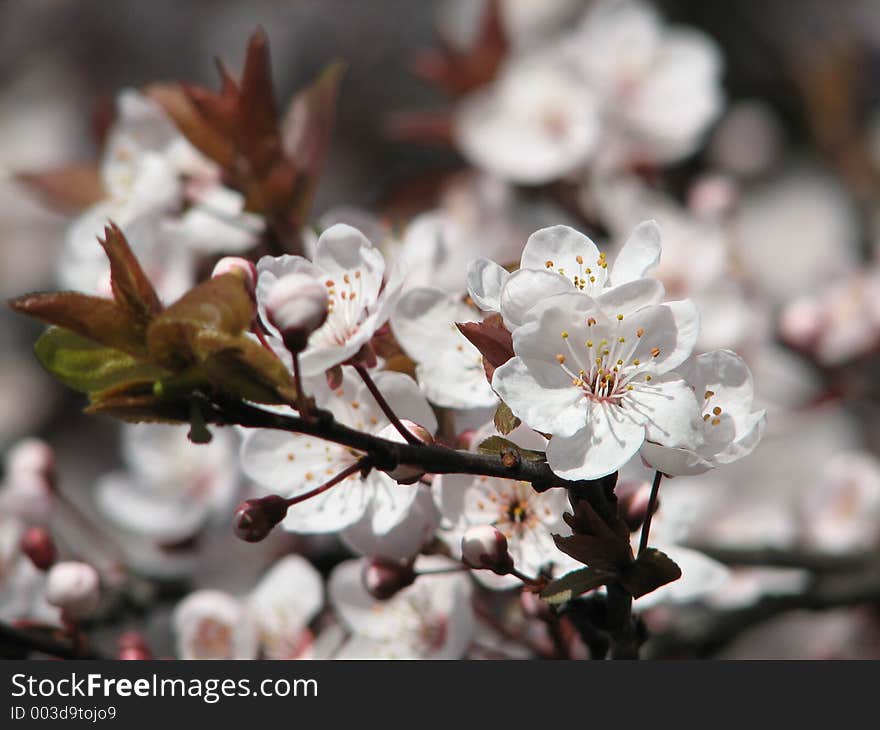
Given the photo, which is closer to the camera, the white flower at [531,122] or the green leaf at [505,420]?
the green leaf at [505,420]

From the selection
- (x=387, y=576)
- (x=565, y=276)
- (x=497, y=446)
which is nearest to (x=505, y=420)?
(x=497, y=446)

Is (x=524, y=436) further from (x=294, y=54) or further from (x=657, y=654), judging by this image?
(x=294, y=54)

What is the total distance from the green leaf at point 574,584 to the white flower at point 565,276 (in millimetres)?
245

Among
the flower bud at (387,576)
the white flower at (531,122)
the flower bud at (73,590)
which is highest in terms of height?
the white flower at (531,122)

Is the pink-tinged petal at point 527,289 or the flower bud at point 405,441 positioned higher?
the pink-tinged petal at point 527,289

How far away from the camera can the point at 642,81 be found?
2.29 m

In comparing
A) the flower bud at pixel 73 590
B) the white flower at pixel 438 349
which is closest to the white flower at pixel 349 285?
the white flower at pixel 438 349

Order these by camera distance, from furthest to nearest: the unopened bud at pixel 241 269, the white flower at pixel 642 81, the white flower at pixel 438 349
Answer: the white flower at pixel 642 81
the white flower at pixel 438 349
the unopened bud at pixel 241 269

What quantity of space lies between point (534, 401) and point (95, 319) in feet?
1.36

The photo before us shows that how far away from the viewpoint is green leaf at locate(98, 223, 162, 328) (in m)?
0.98

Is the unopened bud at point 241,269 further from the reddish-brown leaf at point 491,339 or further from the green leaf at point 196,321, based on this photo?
the reddish-brown leaf at point 491,339

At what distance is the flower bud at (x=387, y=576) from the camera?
119cm

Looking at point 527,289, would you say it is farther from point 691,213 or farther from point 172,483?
point 691,213

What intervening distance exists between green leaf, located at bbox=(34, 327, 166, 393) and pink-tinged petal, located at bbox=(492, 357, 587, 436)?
35 cm
